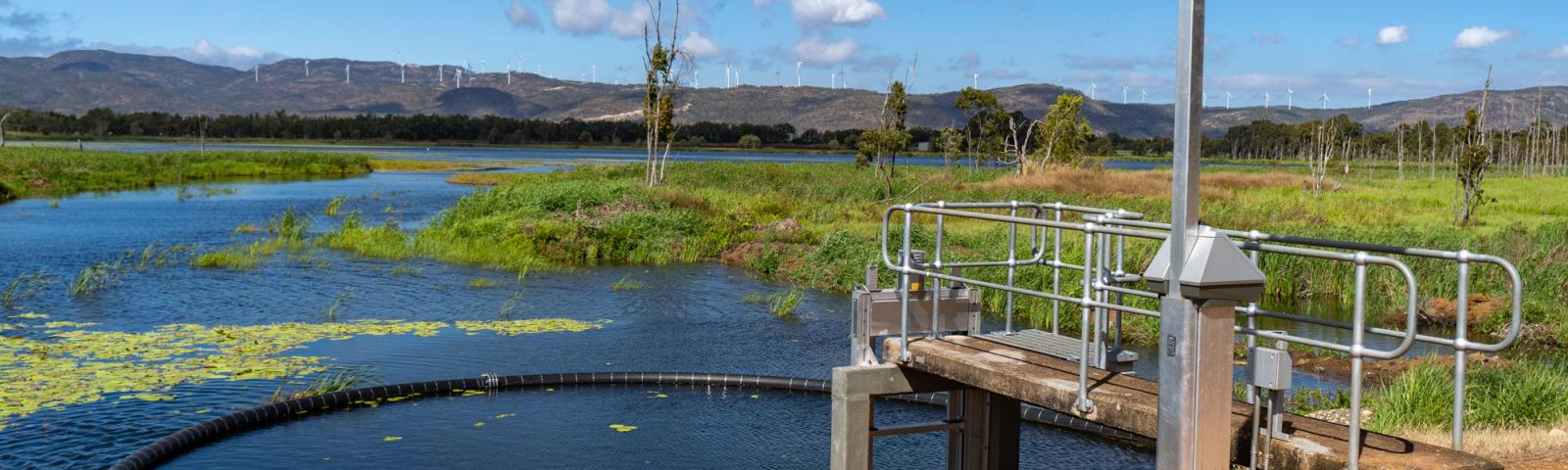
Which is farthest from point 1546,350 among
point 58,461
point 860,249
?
point 58,461

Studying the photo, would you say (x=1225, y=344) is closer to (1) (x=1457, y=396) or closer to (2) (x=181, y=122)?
(1) (x=1457, y=396)

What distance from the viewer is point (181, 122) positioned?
180m

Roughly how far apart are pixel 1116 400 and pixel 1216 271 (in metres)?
1.53

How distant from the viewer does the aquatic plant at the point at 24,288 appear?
20.2 meters

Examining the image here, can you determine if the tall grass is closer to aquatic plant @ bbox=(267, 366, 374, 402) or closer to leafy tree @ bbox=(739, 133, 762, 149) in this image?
aquatic plant @ bbox=(267, 366, 374, 402)

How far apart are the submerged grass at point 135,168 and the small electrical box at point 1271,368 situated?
51314mm

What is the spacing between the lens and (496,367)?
15719mm

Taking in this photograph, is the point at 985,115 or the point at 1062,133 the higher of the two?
the point at 985,115

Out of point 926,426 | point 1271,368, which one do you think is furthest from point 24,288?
point 1271,368

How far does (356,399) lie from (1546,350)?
14.6 meters

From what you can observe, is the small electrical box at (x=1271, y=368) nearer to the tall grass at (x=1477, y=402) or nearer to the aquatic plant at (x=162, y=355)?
the tall grass at (x=1477, y=402)

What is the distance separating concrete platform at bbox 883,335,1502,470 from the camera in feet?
19.7

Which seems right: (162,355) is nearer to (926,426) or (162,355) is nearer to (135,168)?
(926,426)

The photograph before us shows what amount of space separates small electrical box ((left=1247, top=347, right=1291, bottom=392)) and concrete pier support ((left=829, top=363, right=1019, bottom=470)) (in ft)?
10.3
